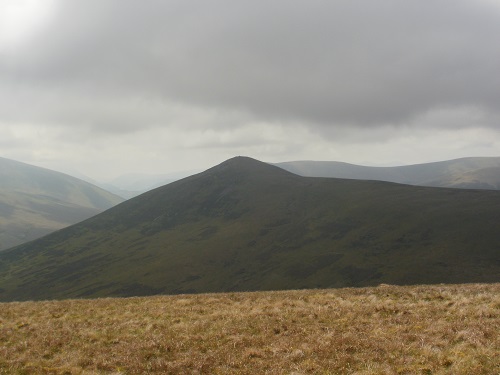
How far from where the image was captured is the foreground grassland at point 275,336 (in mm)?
14766

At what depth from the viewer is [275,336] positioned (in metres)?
18.8

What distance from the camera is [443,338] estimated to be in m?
16.5

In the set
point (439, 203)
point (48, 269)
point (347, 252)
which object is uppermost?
point (439, 203)

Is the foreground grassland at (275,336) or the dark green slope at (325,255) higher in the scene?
the foreground grassland at (275,336)

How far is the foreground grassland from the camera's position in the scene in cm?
1477

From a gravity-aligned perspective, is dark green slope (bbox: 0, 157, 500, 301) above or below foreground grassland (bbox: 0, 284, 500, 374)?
below

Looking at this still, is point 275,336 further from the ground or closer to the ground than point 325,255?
further from the ground

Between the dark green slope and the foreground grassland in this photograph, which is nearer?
the foreground grassland

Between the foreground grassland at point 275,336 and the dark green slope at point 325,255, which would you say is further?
the dark green slope at point 325,255

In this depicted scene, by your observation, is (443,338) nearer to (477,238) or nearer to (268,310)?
(268,310)

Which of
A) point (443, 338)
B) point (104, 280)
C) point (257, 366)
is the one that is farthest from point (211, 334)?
point (104, 280)

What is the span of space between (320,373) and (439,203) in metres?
164

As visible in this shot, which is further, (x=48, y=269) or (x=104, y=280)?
(x=48, y=269)

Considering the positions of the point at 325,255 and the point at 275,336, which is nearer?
the point at 275,336
